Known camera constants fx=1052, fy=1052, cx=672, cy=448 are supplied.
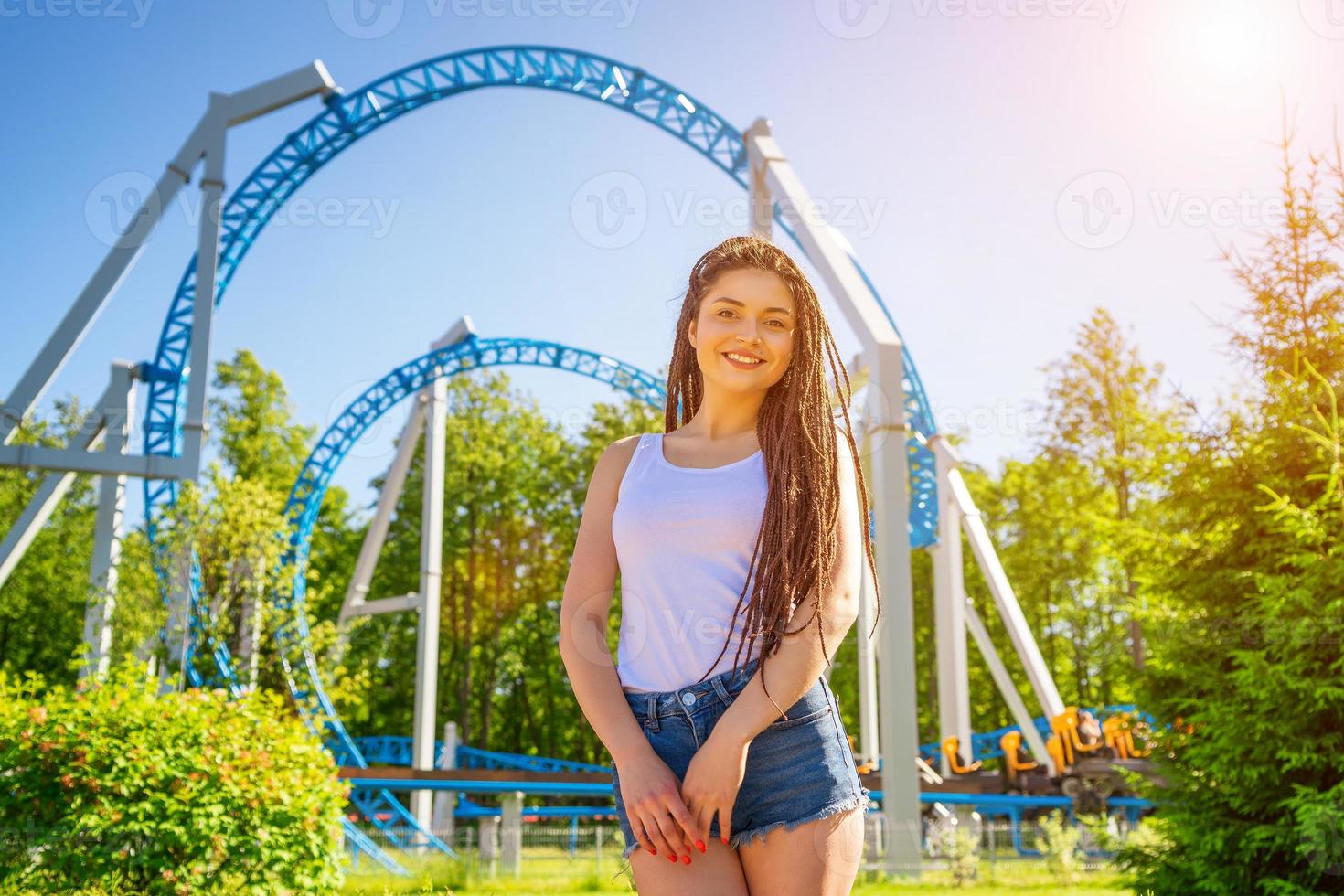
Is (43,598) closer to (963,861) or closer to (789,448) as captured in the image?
(963,861)

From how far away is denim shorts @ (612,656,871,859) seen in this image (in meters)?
1.64

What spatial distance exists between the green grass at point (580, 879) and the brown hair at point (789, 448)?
8444mm

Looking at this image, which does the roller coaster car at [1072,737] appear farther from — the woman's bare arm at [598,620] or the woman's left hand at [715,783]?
the woman's left hand at [715,783]

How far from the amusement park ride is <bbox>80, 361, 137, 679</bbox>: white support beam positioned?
0.10 ft

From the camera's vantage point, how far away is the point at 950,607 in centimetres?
1756

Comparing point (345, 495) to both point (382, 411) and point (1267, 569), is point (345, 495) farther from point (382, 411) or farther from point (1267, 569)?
point (1267, 569)

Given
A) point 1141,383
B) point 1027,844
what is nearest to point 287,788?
point 1027,844

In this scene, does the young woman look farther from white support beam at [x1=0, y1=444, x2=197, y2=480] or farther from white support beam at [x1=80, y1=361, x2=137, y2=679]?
white support beam at [x1=80, y1=361, x2=137, y2=679]

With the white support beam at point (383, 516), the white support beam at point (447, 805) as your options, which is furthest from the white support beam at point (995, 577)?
the white support beam at point (383, 516)

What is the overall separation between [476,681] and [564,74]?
73.9 ft

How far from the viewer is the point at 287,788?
6.46 metres

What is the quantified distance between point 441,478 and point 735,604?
19.3 meters

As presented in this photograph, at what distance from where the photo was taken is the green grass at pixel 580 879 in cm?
1088

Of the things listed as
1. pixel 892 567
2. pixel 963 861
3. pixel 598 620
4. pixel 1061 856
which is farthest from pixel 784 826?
pixel 1061 856
